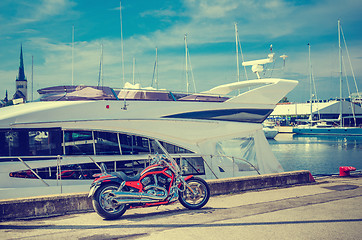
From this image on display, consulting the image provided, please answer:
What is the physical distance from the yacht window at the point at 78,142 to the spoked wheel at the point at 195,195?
11.8 ft

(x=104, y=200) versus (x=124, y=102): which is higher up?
(x=124, y=102)

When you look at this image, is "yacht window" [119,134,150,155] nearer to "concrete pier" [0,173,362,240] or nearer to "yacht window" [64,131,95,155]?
"yacht window" [64,131,95,155]

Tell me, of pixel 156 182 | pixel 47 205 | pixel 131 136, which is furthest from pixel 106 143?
pixel 156 182

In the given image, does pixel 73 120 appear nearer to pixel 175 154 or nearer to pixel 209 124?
pixel 175 154

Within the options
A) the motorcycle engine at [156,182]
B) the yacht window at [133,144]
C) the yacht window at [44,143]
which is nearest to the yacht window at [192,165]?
the yacht window at [133,144]

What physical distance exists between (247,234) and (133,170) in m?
5.16

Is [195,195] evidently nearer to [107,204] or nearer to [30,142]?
[107,204]

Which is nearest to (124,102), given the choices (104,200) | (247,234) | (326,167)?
(104,200)

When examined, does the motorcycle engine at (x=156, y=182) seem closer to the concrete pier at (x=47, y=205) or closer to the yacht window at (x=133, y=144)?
the concrete pier at (x=47, y=205)

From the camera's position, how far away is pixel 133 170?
942cm

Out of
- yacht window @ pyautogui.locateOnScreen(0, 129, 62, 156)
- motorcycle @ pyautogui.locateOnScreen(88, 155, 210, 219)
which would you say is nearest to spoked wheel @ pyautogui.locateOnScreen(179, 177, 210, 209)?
motorcycle @ pyautogui.locateOnScreen(88, 155, 210, 219)

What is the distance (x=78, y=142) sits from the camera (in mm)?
8953

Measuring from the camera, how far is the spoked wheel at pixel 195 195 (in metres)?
6.40

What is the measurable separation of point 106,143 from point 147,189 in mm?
3562
